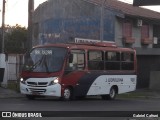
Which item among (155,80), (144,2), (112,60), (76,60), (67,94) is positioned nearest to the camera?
(144,2)

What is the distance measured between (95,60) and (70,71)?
211cm

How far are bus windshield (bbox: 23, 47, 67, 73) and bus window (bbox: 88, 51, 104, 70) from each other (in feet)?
6.61

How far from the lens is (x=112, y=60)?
2775 centimetres

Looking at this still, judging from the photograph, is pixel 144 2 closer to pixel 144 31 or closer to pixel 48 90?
pixel 48 90

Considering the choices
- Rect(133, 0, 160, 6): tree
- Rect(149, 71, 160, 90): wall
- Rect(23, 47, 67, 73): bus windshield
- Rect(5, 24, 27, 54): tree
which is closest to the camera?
Rect(133, 0, 160, 6): tree

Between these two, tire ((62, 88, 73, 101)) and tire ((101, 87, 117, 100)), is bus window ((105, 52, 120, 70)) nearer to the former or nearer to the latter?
tire ((101, 87, 117, 100))

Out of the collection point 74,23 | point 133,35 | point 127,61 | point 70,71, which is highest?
point 74,23

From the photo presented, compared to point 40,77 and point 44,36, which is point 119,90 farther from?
point 44,36

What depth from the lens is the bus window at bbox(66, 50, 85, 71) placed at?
81.0 ft

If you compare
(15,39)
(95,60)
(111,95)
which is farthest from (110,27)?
(15,39)

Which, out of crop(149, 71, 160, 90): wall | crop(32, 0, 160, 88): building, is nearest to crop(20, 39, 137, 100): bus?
crop(32, 0, 160, 88): building

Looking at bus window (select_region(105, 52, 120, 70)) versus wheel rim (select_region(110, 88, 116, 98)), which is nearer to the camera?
bus window (select_region(105, 52, 120, 70))

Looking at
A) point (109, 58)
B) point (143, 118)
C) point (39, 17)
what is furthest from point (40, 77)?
point (39, 17)

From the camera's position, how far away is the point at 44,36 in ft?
141
